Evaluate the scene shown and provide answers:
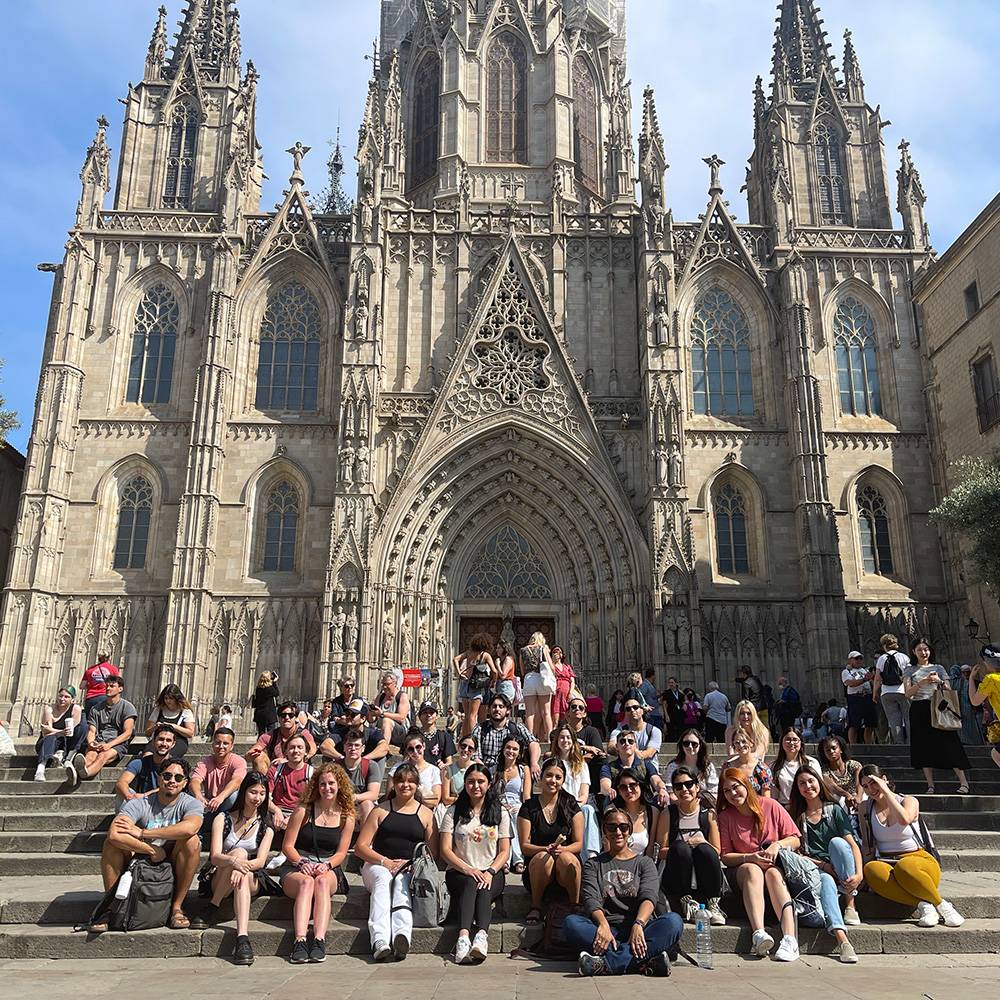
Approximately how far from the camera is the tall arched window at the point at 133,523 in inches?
1078

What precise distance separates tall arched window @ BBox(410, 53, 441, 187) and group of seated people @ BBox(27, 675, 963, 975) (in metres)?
29.2

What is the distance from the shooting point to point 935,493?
27.6m

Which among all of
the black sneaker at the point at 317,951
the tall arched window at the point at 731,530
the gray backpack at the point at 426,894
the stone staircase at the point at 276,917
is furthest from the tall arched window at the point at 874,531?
the black sneaker at the point at 317,951

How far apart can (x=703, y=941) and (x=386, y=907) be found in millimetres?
2799

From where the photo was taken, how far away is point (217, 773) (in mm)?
9781

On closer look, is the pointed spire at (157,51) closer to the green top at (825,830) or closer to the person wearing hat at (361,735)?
the person wearing hat at (361,735)

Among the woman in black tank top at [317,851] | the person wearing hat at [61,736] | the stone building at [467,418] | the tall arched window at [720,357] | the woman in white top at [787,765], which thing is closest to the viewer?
the woman in black tank top at [317,851]

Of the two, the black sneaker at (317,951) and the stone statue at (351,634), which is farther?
the stone statue at (351,634)

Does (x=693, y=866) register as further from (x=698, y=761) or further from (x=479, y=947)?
(x=479, y=947)

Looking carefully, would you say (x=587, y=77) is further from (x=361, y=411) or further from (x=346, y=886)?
(x=346, y=886)

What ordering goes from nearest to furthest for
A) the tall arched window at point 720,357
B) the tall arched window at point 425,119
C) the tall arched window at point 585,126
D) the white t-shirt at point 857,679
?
the white t-shirt at point 857,679 < the tall arched window at point 720,357 < the tall arched window at point 425,119 < the tall arched window at point 585,126

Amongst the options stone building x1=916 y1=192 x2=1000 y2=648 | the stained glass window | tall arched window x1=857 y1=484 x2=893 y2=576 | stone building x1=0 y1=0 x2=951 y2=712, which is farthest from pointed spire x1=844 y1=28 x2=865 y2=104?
the stained glass window

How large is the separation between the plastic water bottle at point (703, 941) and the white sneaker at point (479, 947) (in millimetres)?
1832

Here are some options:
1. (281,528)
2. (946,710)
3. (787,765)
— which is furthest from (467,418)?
(787,765)
